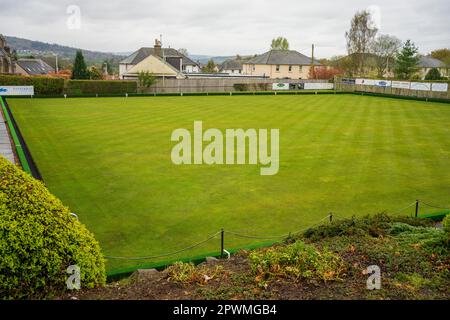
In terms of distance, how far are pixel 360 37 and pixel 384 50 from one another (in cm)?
626

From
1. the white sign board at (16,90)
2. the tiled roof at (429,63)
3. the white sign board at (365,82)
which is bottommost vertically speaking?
the white sign board at (16,90)

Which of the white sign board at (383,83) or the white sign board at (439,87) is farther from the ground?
the white sign board at (383,83)

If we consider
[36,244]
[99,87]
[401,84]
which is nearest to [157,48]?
[99,87]

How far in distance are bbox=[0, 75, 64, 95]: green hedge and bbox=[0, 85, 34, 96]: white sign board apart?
108cm

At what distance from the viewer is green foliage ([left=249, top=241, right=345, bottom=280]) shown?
211 inches

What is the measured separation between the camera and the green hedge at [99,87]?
4494 centimetres

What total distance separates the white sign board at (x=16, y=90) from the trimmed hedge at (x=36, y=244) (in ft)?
131

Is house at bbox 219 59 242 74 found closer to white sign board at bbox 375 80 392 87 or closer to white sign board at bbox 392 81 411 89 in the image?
white sign board at bbox 375 80 392 87

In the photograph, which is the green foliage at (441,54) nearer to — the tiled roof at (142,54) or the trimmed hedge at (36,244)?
the tiled roof at (142,54)

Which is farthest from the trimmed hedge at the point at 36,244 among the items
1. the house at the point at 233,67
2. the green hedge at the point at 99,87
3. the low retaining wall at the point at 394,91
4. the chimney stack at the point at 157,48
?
the house at the point at 233,67

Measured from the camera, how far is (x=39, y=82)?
42625 mm

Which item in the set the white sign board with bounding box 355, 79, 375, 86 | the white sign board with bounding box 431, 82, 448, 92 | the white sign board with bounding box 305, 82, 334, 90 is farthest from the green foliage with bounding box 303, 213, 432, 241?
the white sign board with bounding box 305, 82, 334, 90

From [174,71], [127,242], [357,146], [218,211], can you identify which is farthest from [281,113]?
[174,71]

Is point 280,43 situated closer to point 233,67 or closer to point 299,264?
point 233,67
